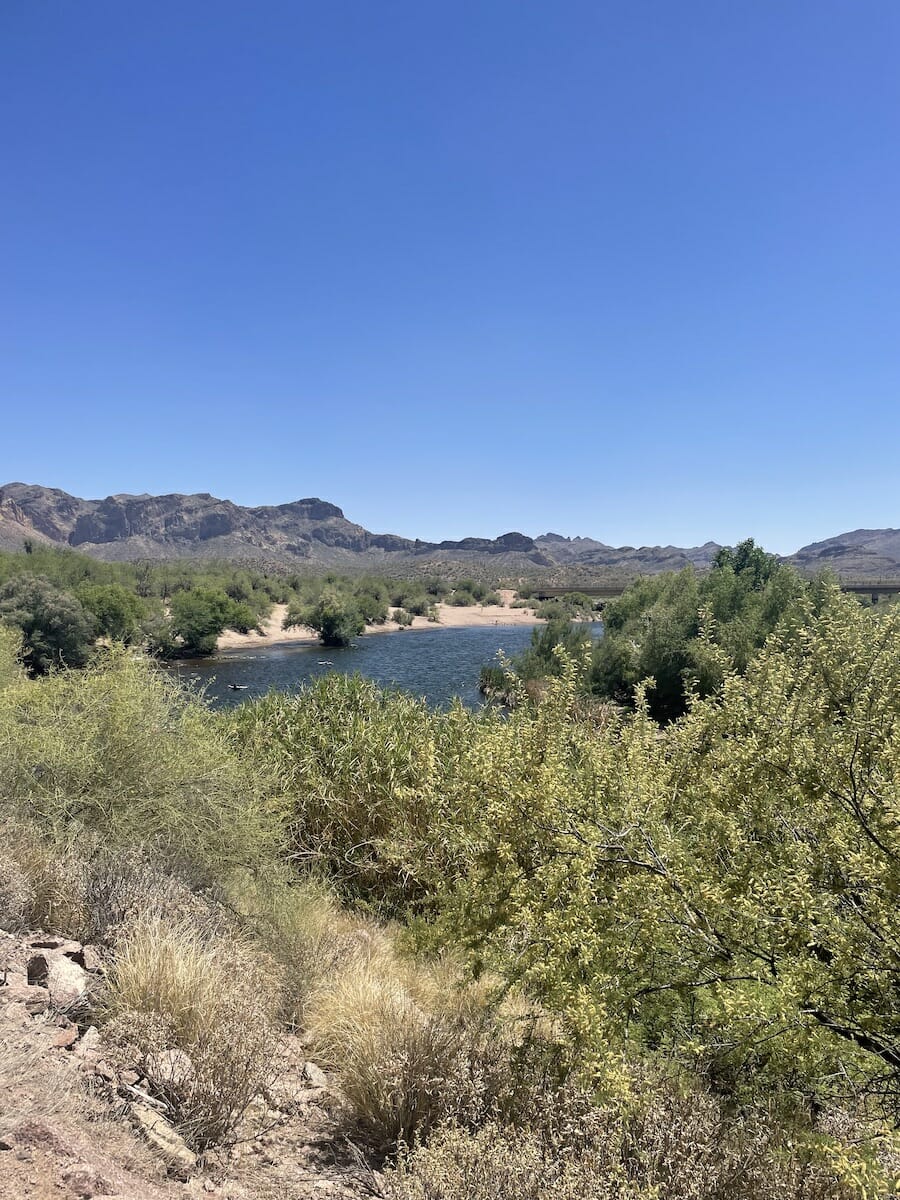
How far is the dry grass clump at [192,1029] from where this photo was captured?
3.19 m

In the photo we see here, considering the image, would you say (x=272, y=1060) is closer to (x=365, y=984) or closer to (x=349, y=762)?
(x=365, y=984)

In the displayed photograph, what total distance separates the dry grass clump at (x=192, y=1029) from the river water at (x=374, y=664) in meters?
28.3

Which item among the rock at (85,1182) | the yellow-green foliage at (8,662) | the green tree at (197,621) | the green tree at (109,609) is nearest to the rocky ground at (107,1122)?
the rock at (85,1182)

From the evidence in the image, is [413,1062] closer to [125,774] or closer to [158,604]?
[125,774]

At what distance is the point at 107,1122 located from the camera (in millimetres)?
2801

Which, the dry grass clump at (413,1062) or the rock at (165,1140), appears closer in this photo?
the rock at (165,1140)

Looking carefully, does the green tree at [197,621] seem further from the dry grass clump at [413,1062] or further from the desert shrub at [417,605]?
the dry grass clump at [413,1062]

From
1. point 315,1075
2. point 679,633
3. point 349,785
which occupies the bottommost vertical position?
point 315,1075

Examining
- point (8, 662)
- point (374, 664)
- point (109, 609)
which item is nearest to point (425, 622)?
point (374, 664)

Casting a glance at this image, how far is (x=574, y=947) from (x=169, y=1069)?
2058 mm

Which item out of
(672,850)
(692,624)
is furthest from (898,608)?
(692,624)

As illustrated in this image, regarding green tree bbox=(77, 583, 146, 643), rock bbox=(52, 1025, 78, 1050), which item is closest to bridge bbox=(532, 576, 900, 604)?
green tree bbox=(77, 583, 146, 643)

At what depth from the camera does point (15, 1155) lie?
2.30 m

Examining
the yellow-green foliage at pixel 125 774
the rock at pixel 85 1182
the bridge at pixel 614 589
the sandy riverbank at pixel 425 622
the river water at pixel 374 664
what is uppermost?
the bridge at pixel 614 589
